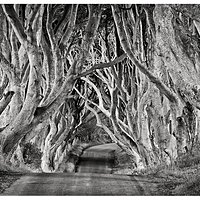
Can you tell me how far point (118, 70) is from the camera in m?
12.2

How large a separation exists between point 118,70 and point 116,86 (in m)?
0.56

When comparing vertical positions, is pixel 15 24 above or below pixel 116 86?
above

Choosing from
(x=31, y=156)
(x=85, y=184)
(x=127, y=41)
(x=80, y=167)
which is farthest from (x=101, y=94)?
(x=85, y=184)

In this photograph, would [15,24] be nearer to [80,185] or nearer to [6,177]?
[6,177]

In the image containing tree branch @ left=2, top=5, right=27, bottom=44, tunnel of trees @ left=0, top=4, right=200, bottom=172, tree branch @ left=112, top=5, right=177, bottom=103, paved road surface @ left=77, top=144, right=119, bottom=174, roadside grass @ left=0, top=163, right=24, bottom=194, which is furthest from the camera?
paved road surface @ left=77, top=144, right=119, bottom=174

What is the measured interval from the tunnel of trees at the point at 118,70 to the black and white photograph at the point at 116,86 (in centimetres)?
2

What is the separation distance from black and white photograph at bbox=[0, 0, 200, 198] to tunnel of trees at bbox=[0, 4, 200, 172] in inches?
0.7

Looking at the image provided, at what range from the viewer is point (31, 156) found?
45.5 feet

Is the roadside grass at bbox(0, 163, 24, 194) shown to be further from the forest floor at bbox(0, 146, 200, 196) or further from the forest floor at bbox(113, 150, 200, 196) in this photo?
the forest floor at bbox(113, 150, 200, 196)

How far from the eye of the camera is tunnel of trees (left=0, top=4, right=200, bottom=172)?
744 cm

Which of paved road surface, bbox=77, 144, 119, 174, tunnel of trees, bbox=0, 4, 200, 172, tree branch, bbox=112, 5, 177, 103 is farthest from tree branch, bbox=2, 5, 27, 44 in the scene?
paved road surface, bbox=77, 144, 119, 174

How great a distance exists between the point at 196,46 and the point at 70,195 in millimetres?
4507

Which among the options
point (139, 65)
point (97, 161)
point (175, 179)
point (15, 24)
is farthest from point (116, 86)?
point (97, 161)

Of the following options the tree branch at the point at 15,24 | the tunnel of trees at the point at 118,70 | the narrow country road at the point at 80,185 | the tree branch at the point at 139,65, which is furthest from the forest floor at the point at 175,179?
the tree branch at the point at 15,24
